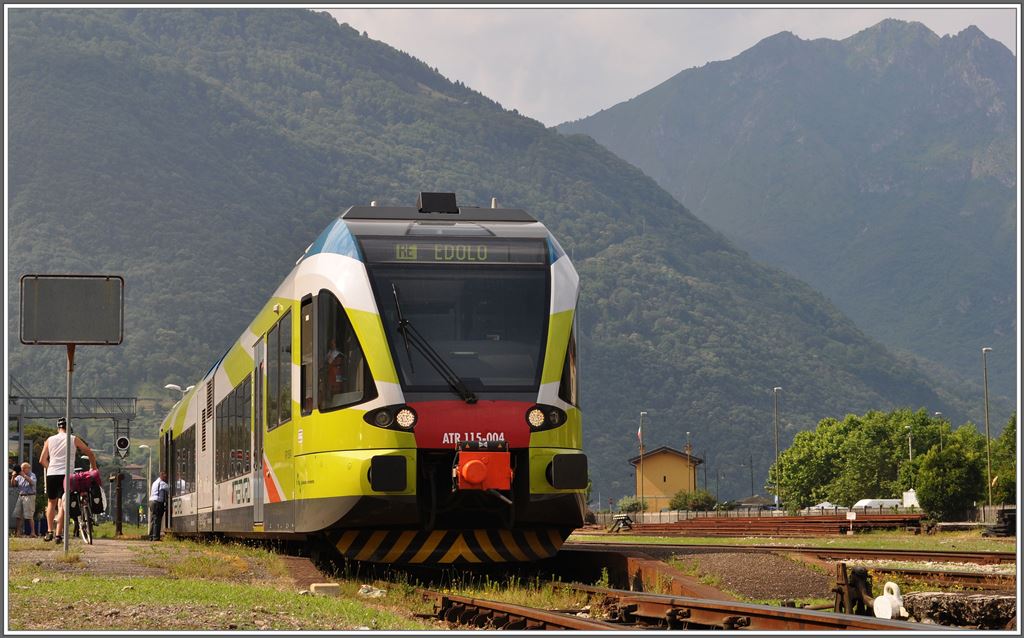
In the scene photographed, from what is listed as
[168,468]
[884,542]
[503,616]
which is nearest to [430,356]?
[503,616]

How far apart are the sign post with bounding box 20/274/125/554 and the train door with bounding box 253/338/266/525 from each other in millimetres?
2354

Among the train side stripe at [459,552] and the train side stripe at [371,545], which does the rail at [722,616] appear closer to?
the train side stripe at [459,552]

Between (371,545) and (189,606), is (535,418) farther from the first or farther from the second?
(189,606)

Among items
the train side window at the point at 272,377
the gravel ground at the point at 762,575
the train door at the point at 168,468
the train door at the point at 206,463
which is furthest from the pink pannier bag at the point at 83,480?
the gravel ground at the point at 762,575

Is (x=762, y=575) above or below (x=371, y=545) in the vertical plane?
below

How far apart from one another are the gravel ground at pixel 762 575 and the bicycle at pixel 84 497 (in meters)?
11.7

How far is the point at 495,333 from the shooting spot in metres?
15.1

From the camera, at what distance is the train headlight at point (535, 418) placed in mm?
14641

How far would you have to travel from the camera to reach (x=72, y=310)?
55.2 feet

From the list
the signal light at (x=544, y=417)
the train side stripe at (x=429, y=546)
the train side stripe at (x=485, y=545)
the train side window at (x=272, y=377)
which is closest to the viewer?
the signal light at (x=544, y=417)

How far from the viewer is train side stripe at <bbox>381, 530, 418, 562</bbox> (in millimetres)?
14953

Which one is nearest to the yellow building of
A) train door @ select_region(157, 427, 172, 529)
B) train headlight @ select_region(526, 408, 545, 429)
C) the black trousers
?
train door @ select_region(157, 427, 172, 529)

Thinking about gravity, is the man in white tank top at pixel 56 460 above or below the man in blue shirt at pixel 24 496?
above

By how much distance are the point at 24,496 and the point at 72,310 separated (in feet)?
41.0
